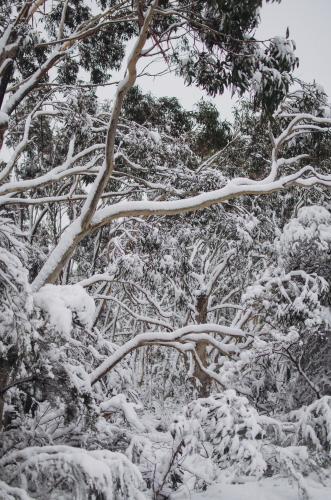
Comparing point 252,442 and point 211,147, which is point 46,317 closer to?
point 252,442

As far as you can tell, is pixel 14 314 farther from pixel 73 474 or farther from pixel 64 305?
pixel 73 474

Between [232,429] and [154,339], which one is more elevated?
[154,339]

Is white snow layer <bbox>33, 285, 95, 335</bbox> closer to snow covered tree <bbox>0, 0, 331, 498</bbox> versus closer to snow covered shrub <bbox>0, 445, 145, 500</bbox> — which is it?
snow covered tree <bbox>0, 0, 331, 498</bbox>

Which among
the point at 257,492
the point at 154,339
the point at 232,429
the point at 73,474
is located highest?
the point at 154,339

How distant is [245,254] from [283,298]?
2463mm

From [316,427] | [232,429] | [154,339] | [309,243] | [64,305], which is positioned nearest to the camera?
[64,305]

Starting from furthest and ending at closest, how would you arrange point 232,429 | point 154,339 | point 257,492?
point 257,492
point 154,339
point 232,429

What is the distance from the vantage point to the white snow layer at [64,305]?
9.92 ft

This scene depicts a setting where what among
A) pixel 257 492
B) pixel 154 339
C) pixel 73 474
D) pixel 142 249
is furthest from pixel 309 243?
pixel 73 474

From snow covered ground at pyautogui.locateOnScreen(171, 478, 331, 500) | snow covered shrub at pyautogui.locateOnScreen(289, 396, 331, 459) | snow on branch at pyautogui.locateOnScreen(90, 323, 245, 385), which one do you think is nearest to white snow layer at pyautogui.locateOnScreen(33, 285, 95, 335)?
snow on branch at pyautogui.locateOnScreen(90, 323, 245, 385)

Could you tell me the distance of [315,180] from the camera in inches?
204

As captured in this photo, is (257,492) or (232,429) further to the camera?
(257,492)

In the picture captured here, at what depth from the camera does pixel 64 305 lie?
10.4 ft

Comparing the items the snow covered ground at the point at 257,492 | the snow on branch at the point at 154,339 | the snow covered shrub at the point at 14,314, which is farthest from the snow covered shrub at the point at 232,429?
the snow covered shrub at the point at 14,314
